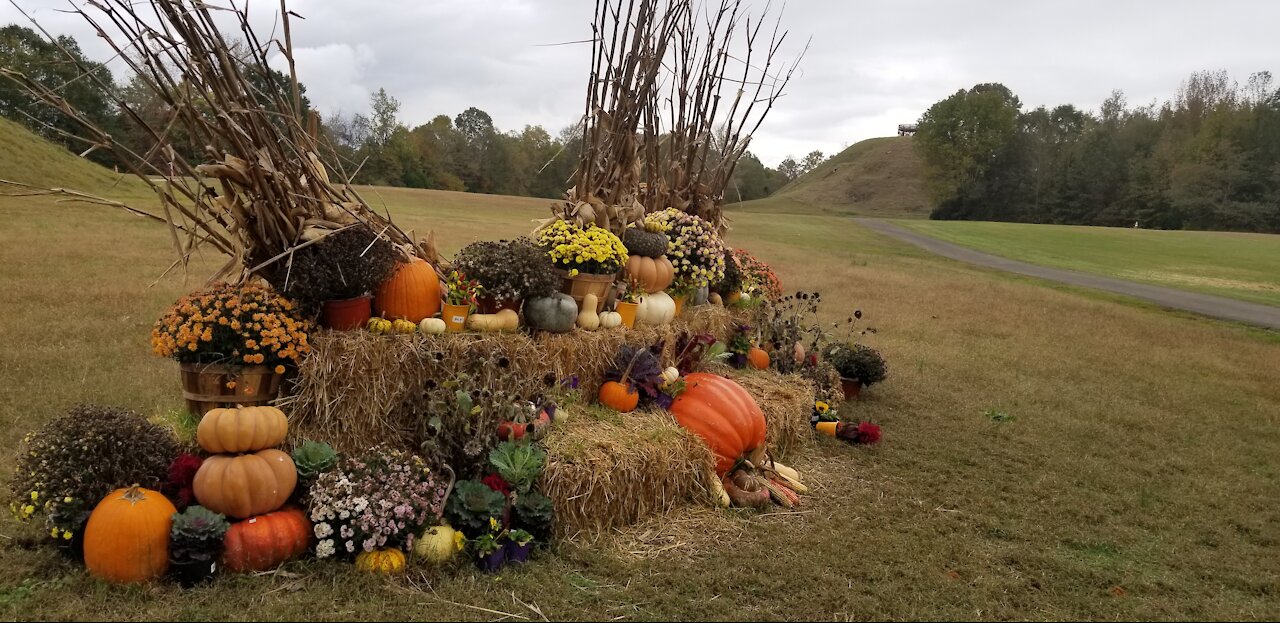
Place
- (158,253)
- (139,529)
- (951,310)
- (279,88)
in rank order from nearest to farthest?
(139,529), (279,88), (951,310), (158,253)

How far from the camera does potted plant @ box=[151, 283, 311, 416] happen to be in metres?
3.64

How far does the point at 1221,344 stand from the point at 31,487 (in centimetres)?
1275

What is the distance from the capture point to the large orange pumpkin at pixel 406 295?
423 cm

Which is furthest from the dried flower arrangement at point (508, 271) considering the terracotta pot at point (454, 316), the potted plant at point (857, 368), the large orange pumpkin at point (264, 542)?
the potted plant at point (857, 368)

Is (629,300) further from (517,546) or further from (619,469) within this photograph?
(517,546)

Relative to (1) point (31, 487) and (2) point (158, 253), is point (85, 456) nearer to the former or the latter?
(1) point (31, 487)

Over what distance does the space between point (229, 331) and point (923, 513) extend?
3785 millimetres

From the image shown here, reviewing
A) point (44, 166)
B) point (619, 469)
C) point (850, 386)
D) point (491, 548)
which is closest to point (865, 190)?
point (44, 166)

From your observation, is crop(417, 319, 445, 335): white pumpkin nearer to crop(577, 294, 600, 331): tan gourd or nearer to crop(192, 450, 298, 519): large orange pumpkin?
crop(577, 294, 600, 331): tan gourd

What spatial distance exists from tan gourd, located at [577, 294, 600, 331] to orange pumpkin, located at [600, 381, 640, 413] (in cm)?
40

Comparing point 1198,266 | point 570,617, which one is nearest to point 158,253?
point 570,617

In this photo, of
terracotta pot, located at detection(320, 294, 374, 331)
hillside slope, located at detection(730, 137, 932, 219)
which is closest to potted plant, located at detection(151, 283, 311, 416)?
terracotta pot, located at detection(320, 294, 374, 331)

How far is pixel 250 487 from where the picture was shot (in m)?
3.23

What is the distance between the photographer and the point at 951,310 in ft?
41.3
